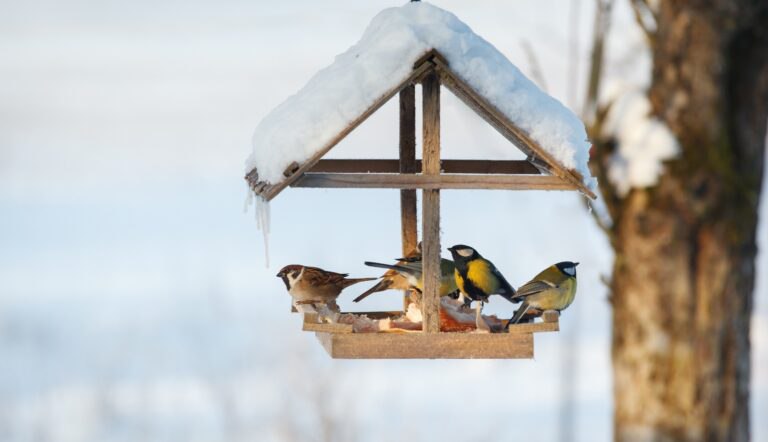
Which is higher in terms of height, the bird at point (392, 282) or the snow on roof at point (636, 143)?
the snow on roof at point (636, 143)

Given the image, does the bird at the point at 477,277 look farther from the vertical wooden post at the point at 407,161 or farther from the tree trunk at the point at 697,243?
the tree trunk at the point at 697,243

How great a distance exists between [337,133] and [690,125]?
133 centimetres

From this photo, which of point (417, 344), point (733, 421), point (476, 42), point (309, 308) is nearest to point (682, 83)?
point (476, 42)


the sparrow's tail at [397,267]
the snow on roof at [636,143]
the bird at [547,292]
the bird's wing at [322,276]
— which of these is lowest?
the bird at [547,292]

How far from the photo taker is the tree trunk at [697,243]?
11.8ft

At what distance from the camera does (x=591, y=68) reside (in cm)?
493

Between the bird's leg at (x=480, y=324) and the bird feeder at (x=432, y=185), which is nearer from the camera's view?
the bird feeder at (x=432, y=185)

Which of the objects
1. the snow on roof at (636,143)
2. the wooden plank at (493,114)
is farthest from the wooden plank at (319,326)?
the snow on roof at (636,143)

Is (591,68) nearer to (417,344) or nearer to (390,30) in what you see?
(390,30)

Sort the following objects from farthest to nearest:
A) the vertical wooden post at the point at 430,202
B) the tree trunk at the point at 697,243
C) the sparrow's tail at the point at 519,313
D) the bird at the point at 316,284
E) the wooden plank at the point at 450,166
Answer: the wooden plank at the point at 450,166 < the bird at the point at 316,284 < the sparrow's tail at the point at 519,313 < the vertical wooden post at the point at 430,202 < the tree trunk at the point at 697,243

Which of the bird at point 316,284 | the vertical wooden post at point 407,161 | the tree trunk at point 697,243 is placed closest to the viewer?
the tree trunk at point 697,243

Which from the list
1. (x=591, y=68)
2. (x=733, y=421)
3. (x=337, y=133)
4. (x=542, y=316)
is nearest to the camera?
(x=733, y=421)

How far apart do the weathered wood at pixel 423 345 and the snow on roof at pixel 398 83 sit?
0.73 m

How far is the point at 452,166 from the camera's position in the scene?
5.49 m
